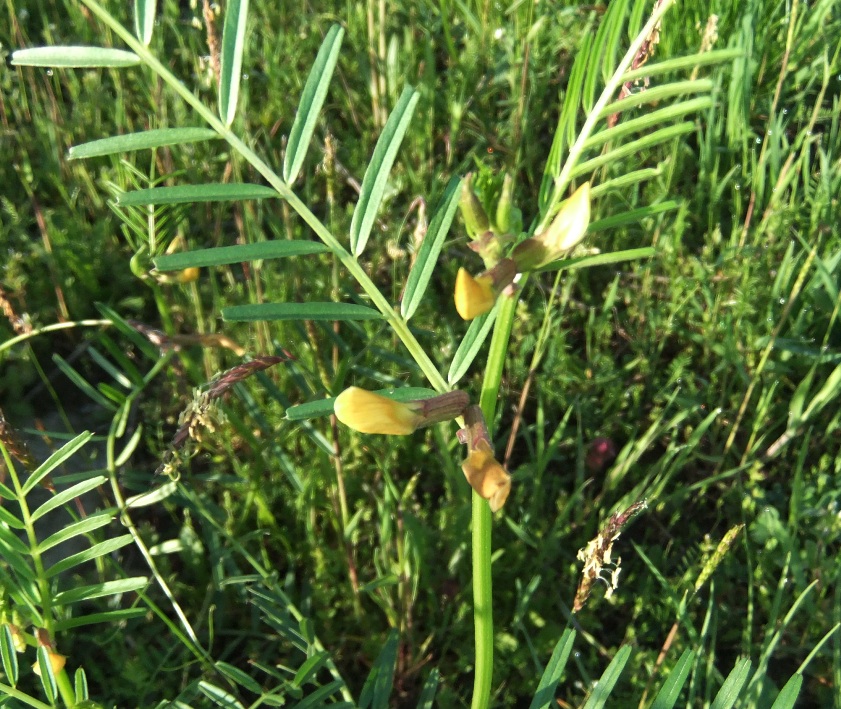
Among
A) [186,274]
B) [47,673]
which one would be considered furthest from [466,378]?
[47,673]

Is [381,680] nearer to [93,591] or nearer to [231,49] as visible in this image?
[93,591]

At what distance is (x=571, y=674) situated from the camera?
150 cm

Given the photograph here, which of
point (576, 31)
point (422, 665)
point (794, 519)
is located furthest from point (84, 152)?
point (576, 31)

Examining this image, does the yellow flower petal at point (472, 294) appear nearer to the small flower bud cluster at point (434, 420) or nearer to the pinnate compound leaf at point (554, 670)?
the small flower bud cluster at point (434, 420)

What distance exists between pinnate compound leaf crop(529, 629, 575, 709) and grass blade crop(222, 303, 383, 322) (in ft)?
1.42

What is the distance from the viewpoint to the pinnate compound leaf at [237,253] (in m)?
0.83

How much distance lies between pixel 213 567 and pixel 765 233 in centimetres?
136

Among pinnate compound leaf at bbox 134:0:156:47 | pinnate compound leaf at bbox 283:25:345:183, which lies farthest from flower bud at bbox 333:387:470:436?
pinnate compound leaf at bbox 134:0:156:47

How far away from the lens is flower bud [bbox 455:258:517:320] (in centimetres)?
67

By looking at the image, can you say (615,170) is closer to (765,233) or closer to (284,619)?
(765,233)

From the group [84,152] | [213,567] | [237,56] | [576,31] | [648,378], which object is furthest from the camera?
[576,31]

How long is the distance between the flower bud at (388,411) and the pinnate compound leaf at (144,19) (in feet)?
1.51

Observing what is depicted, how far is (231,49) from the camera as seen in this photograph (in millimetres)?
958

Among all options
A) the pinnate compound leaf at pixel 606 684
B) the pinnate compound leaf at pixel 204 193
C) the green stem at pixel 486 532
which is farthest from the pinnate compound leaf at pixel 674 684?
the pinnate compound leaf at pixel 204 193
